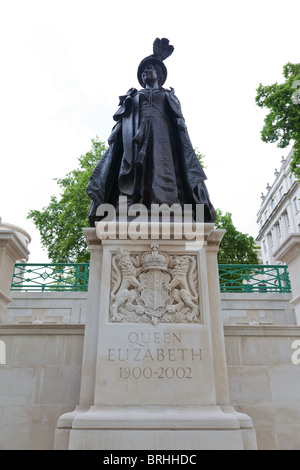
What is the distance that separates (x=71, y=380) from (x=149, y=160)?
3.37 m

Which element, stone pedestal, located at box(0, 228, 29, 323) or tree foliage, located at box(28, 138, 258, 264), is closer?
stone pedestal, located at box(0, 228, 29, 323)

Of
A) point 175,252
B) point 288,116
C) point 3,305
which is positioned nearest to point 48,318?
point 3,305

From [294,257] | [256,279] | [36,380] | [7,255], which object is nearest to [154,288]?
[36,380]

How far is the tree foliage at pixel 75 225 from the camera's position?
2178 cm

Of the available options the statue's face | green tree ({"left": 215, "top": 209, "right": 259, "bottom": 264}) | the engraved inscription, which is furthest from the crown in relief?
green tree ({"left": 215, "top": 209, "right": 259, "bottom": 264})

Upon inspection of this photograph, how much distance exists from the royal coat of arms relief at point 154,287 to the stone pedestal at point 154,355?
0.01 metres

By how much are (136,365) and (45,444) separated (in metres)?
1.69

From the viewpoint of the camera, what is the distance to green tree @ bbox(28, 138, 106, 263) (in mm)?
21719

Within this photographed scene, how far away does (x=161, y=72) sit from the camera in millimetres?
6324

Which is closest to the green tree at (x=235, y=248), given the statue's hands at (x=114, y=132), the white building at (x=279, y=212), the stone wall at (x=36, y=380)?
the white building at (x=279, y=212)

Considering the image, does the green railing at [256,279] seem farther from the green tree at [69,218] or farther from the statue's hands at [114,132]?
the green tree at [69,218]

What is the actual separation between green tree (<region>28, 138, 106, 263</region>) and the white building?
28.9 metres

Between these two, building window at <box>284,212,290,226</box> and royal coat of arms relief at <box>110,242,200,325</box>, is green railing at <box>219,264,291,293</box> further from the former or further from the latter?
building window at <box>284,212,290,226</box>
